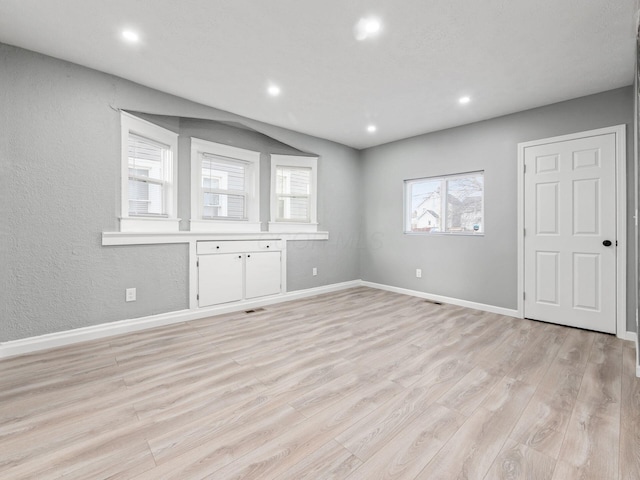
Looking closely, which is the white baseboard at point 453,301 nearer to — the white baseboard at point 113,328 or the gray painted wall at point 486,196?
the gray painted wall at point 486,196

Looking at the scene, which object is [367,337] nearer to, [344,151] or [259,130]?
[259,130]

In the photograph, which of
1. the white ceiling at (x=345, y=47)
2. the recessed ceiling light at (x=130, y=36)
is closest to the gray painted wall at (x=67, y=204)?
the white ceiling at (x=345, y=47)

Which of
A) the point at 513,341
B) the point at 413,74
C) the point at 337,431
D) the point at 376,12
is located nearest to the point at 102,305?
the point at 337,431

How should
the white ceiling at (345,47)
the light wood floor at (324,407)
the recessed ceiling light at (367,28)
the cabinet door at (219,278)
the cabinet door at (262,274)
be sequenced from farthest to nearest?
the cabinet door at (262,274)
the cabinet door at (219,278)
the recessed ceiling light at (367,28)
the white ceiling at (345,47)
the light wood floor at (324,407)

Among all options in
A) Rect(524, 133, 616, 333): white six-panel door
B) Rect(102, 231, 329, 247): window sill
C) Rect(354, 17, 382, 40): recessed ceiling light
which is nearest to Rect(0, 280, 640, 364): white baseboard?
Rect(524, 133, 616, 333): white six-panel door

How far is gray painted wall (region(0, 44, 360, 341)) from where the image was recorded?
2.43 meters

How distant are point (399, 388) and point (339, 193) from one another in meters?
3.77

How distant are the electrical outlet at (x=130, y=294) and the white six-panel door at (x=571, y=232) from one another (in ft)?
15.3

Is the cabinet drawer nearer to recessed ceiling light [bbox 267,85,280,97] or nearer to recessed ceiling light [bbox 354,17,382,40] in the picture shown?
recessed ceiling light [bbox 267,85,280,97]

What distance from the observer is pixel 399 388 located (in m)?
2.01

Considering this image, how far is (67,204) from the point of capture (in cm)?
266

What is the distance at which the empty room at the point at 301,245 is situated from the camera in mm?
Answer: 1557

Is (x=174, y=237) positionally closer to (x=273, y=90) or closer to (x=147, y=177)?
(x=147, y=177)

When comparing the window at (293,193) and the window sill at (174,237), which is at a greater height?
the window at (293,193)
